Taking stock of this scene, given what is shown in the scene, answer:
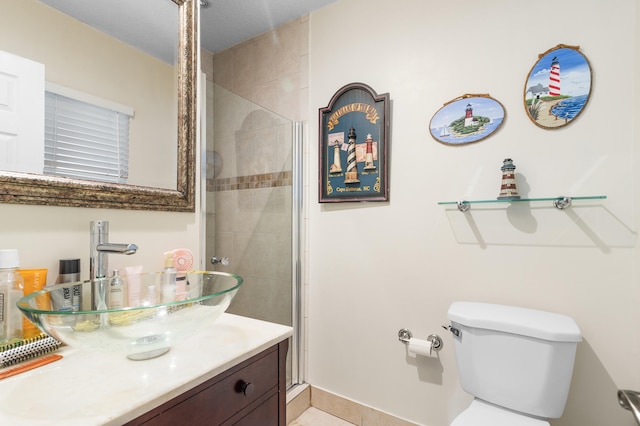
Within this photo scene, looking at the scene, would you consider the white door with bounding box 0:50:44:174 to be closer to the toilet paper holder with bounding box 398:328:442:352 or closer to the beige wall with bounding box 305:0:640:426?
the beige wall with bounding box 305:0:640:426

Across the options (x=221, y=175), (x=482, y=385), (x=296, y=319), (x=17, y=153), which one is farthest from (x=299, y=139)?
(x=482, y=385)

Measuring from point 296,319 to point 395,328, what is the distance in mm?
625

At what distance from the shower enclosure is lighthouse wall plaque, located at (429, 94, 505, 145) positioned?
→ 86 cm

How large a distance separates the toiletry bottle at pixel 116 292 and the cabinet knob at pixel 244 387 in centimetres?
40

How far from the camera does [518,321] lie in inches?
45.8

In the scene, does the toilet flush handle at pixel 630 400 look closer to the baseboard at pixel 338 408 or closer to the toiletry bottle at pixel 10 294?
the baseboard at pixel 338 408

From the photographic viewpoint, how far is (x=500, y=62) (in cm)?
140

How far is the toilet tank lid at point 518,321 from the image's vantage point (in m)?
1.08

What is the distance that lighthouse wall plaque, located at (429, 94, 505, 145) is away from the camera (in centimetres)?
140

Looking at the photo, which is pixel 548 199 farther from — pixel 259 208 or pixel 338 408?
pixel 338 408

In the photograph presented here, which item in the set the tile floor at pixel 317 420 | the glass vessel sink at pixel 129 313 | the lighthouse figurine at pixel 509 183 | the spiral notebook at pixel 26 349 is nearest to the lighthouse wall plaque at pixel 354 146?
the lighthouse figurine at pixel 509 183

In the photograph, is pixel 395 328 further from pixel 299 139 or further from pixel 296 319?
pixel 299 139

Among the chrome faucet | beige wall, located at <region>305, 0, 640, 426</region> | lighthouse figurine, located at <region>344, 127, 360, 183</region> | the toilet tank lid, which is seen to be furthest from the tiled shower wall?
the toilet tank lid

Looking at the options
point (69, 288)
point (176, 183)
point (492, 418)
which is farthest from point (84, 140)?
point (492, 418)
